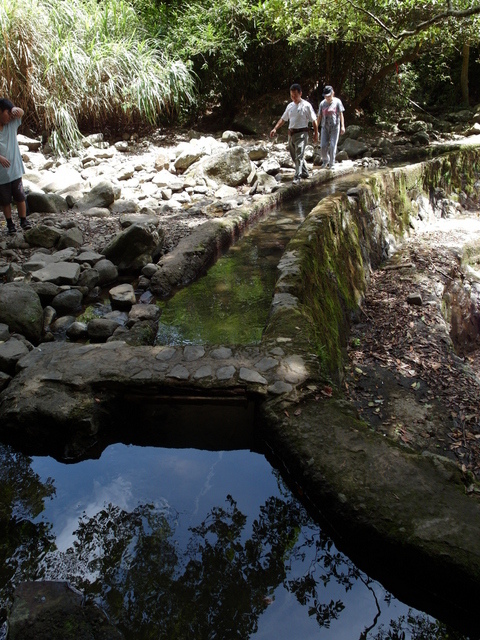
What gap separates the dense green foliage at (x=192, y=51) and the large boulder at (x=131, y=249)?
224 inches

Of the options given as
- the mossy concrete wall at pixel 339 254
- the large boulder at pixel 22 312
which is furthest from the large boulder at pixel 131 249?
the mossy concrete wall at pixel 339 254

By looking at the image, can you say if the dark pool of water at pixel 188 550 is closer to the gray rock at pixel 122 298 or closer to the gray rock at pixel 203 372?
the gray rock at pixel 203 372

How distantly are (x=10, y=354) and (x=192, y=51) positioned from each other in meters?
11.7

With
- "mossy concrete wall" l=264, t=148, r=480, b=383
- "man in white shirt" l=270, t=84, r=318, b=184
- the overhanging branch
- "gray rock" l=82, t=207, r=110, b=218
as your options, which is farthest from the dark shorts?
the overhanging branch

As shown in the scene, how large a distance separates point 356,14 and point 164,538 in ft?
39.9

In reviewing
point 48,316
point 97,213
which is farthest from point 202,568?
point 97,213

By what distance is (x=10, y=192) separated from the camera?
6.18 meters

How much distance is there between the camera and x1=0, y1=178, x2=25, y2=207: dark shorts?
6.09m

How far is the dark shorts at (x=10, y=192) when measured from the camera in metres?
6.09

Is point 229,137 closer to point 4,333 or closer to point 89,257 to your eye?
point 89,257

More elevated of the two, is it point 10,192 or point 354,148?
point 10,192

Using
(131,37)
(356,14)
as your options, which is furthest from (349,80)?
(131,37)

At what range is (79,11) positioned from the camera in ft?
37.8

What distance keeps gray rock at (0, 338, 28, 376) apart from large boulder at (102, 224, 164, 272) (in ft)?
6.90
